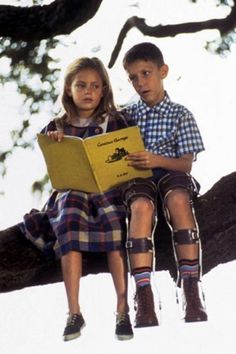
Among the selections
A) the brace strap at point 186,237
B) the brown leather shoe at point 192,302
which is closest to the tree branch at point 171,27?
the brace strap at point 186,237

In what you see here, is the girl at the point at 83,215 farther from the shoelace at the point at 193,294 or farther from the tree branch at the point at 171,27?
the tree branch at the point at 171,27

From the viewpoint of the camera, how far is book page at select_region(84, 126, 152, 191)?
3.17 metres

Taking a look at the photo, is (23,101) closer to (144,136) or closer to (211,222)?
(144,136)

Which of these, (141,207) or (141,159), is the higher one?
(141,159)

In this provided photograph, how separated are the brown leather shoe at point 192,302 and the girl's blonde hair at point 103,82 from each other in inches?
36.2

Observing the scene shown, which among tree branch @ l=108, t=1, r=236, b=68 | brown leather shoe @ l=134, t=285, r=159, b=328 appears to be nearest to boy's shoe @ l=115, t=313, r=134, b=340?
brown leather shoe @ l=134, t=285, r=159, b=328

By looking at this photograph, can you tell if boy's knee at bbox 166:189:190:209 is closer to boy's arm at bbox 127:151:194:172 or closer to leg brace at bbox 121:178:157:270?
leg brace at bbox 121:178:157:270

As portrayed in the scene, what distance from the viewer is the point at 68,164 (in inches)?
129

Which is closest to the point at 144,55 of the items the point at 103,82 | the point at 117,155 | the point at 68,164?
the point at 103,82

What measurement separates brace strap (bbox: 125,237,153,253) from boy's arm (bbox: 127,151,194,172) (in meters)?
0.39

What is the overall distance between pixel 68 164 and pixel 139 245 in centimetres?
55

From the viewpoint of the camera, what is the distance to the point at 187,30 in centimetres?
469

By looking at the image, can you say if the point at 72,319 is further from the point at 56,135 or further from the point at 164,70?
the point at 164,70

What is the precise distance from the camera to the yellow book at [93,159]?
3180 mm
